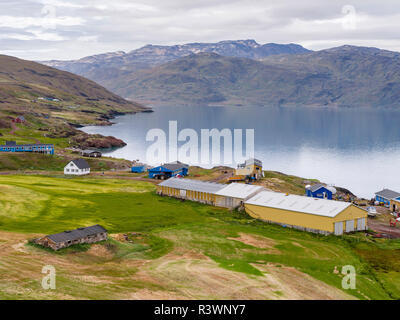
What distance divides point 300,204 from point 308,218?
3965mm

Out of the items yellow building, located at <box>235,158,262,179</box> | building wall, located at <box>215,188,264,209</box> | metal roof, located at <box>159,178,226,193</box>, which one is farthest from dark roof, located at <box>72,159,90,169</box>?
building wall, located at <box>215,188,264,209</box>

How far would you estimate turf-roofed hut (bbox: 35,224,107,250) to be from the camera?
44.1m

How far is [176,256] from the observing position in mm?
46875

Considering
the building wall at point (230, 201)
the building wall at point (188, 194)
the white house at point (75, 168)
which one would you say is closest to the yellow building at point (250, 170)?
the building wall at point (188, 194)

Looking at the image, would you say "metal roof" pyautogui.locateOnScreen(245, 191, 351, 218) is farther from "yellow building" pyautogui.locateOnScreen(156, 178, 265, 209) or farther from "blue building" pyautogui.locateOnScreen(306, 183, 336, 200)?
"blue building" pyautogui.locateOnScreen(306, 183, 336, 200)

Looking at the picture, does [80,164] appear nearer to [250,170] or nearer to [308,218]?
[250,170]

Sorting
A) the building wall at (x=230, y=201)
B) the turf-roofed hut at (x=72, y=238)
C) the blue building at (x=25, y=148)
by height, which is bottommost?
the building wall at (x=230, y=201)

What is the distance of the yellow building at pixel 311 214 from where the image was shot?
2430 inches

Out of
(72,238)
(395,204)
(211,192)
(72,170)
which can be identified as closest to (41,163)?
(72,170)

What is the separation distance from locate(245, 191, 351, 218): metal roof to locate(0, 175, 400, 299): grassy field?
11.9 feet

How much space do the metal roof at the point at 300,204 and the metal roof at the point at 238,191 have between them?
253 cm

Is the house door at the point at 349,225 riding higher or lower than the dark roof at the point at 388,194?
higher

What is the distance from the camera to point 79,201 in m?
71.9

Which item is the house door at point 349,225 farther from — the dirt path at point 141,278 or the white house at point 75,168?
the white house at point 75,168
